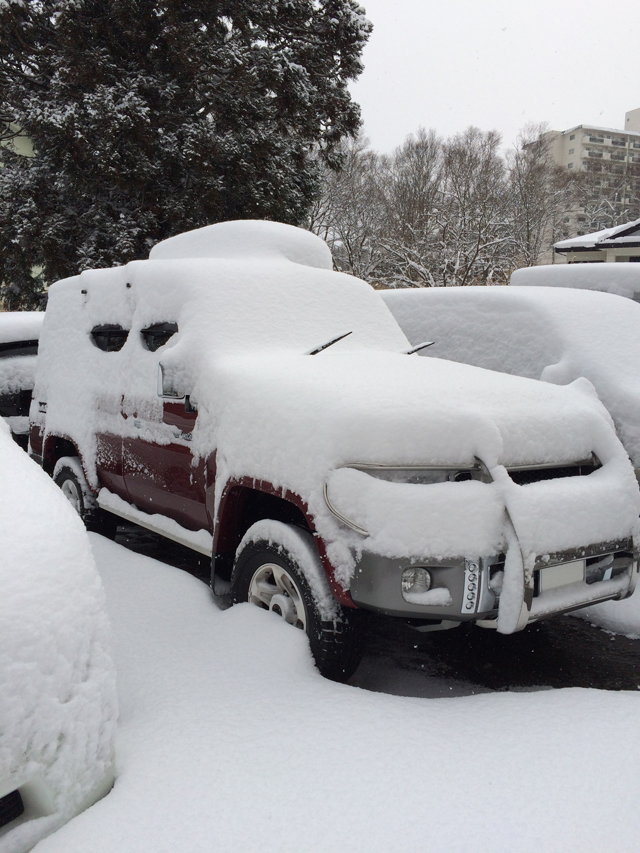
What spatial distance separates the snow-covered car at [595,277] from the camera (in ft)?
22.4

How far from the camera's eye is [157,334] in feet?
13.6

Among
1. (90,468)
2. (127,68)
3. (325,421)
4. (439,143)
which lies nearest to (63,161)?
(127,68)

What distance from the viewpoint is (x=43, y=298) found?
1794 centimetres

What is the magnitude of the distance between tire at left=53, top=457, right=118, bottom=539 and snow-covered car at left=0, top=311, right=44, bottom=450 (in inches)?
54.3

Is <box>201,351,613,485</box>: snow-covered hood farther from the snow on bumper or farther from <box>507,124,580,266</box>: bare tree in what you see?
<box>507,124,580,266</box>: bare tree

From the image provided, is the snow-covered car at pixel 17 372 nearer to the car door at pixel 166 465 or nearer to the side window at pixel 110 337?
the side window at pixel 110 337

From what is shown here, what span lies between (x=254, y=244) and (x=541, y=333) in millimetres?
2229

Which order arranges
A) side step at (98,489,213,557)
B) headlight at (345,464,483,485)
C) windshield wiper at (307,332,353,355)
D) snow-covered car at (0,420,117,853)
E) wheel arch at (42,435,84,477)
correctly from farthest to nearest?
1. wheel arch at (42,435,84,477)
2. windshield wiper at (307,332,353,355)
3. side step at (98,489,213,557)
4. headlight at (345,464,483,485)
5. snow-covered car at (0,420,117,853)

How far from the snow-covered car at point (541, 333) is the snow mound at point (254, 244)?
1.23 metres

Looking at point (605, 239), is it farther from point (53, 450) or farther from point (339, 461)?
point (339, 461)

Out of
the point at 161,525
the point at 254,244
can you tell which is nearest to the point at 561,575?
the point at 161,525

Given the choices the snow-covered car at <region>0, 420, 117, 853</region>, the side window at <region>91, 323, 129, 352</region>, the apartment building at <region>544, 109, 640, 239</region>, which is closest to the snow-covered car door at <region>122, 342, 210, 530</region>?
the side window at <region>91, 323, 129, 352</region>

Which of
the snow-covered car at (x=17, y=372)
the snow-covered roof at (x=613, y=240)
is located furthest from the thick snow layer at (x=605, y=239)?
the snow-covered car at (x=17, y=372)

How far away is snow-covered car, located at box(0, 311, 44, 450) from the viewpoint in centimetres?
633
